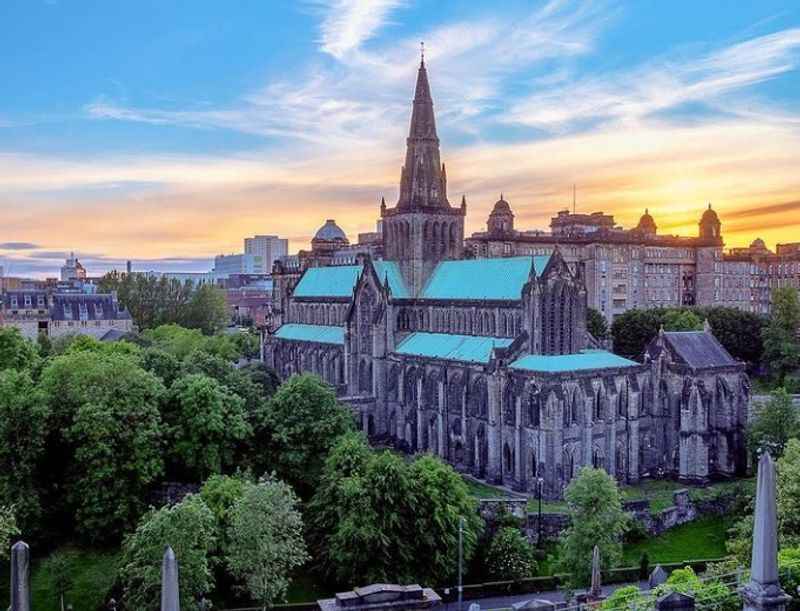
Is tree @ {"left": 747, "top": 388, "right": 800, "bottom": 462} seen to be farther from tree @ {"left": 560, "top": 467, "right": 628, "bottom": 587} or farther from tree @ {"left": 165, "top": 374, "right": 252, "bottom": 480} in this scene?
tree @ {"left": 165, "top": 374, "right": 252, "bottom": 480}

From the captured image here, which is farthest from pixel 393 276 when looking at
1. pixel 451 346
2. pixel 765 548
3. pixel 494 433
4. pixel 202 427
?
pixel 765 548

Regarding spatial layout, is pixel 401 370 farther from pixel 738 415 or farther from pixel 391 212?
pixel 738 415

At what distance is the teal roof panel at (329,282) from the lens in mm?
97062

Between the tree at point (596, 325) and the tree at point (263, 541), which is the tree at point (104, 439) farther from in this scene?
the tree at point (596, 325)

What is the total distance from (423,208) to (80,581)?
51932 mm

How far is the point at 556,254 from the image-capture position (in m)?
67.6

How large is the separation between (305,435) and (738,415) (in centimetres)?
3835

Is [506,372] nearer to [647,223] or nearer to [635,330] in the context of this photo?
[635,330]

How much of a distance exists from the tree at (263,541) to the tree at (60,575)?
9956 millimetres

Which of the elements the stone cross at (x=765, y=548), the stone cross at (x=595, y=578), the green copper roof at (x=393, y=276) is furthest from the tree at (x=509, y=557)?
the green copper roof at (x=393, y=276)

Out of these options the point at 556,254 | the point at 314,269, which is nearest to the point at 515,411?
the point at 556,254

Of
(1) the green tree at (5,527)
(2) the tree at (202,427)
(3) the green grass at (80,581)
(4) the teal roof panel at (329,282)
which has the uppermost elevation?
(4) the teal roof panel at (329,282)

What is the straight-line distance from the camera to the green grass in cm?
4566

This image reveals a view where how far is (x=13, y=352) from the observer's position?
69.6 m
